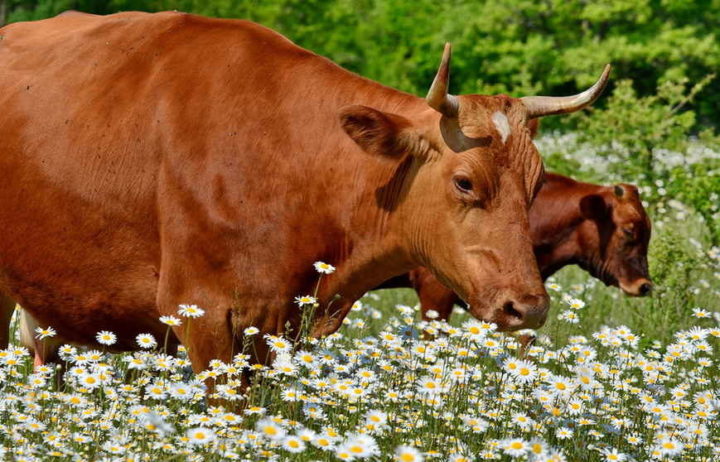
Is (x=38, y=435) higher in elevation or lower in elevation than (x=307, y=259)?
lower

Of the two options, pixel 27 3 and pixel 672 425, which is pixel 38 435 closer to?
pixel 672 425

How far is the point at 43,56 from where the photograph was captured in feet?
18.2

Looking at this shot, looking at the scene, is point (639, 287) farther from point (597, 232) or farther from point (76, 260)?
point (76, 260)

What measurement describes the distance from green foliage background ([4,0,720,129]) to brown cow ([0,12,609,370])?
2479 cm

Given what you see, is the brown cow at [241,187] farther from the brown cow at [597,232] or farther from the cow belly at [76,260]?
the brown cow at [597,232]

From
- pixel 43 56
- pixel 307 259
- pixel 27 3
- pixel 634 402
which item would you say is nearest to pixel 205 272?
pixel 307 259

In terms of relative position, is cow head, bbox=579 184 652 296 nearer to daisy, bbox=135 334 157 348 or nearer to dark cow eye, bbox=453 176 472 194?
dark cow eye, bbox=453 176 472 194

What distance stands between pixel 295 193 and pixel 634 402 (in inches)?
70.6

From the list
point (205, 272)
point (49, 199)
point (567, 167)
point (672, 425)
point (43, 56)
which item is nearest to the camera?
point (672, 425)

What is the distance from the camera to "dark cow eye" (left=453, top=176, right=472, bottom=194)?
4.62 meters

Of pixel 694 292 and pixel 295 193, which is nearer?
pixel 295 193

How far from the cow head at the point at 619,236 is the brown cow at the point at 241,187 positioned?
3.91m

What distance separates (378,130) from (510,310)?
100 cm

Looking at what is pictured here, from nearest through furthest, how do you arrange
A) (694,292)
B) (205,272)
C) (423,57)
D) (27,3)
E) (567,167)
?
(205,272), (694,292), (567,167), (27,3), (423,57)
